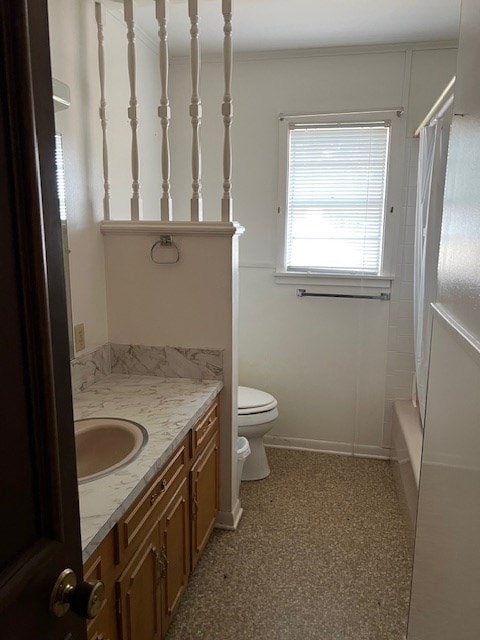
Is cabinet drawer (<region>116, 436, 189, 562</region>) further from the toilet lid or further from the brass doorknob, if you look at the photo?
the toilet lid

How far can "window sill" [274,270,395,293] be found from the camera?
308 cm

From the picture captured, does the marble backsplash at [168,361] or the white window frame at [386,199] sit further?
the white window frame at [386,199]

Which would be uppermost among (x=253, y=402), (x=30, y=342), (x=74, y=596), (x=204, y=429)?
(x=30, y=342)

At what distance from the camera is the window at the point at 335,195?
9.82 feet

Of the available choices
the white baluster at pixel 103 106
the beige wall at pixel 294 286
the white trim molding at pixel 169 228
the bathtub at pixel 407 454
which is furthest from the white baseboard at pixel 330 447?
the white baluster at pixel 103 106

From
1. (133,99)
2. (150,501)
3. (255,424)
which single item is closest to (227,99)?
(133,99)

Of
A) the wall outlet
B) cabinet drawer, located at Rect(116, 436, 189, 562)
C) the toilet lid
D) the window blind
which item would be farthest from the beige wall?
cabinet drawer, located at Rect(116, 436, 189, 562)

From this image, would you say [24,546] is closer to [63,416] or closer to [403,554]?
[63,416]

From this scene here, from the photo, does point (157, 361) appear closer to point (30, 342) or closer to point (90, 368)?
point (90, 368)

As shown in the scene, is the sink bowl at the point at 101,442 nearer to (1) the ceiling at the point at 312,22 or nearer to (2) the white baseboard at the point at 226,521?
(2) the white baseboard at the point at 226,521

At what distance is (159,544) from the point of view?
1.60m

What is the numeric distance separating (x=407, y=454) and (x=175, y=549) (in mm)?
1372

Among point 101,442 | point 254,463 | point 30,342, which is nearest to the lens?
point 30,342

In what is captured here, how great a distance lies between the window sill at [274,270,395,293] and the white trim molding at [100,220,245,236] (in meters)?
1.03
